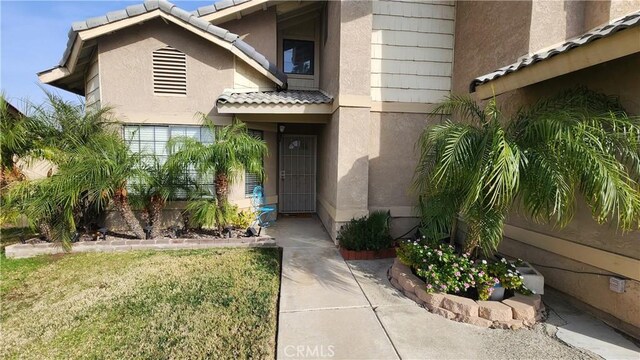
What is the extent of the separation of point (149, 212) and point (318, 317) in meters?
5.83

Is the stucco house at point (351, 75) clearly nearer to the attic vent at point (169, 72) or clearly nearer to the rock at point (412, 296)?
the attic vent at point (169, 72)

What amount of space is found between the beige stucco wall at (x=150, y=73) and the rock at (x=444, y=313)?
753cm

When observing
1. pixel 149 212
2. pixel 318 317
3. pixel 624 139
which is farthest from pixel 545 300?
pixel 149 212

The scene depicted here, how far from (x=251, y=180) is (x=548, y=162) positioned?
24.2 feet

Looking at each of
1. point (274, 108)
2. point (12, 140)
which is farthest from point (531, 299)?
point (12, 140)

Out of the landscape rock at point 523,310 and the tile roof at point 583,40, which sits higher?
the tile roof at point 583,40

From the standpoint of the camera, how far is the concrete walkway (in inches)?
132

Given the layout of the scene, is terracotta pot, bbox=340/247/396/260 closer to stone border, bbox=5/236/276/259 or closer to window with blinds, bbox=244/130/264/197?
stone border, bbox=5/236/276/259

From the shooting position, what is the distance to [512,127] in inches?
162

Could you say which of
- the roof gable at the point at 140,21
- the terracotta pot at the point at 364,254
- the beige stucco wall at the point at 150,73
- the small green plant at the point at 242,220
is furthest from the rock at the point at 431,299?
the roof gable at the point at 140,21

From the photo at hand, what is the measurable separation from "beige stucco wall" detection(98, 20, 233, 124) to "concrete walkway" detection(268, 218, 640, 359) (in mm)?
5798

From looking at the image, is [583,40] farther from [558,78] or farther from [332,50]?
[332,50]

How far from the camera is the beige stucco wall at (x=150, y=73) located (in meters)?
7.72

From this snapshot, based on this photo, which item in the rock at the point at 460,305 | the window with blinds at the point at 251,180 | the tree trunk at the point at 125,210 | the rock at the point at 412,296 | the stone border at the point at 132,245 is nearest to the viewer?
the rock at the point at 460,305
